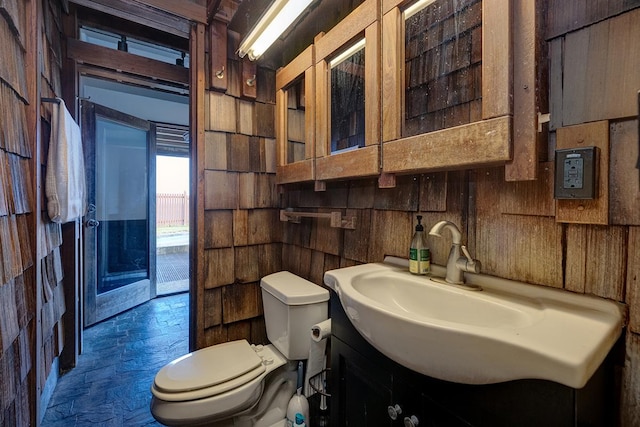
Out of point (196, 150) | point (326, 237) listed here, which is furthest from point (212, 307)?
point (196, 150)

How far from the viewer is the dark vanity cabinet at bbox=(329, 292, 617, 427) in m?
0.50

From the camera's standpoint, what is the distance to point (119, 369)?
6.66ft

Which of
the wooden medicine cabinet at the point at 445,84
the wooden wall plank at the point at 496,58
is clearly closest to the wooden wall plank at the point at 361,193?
the wooden medicine cabinet at the point at 445,84

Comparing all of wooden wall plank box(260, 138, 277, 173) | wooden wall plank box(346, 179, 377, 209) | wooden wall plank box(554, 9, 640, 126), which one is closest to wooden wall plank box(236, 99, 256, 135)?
wooden wall plank box(260, 138, 277, 173)

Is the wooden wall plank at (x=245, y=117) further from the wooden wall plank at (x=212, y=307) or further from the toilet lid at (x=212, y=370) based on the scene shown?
the toilet lid at (x=212, y=370)

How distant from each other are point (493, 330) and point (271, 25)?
1.45 metres

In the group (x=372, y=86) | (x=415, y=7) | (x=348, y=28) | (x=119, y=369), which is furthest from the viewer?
(x=119, y=369)

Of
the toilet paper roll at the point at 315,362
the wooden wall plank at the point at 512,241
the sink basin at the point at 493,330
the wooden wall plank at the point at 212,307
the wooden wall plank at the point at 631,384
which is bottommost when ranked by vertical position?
the toilet paper roll at the point at 315,362

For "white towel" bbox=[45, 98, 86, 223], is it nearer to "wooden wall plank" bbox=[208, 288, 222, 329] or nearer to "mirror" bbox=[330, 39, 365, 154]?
"wooden wall plank" bbox=[208, 288, 222, 329]

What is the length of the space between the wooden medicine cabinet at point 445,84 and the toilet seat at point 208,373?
3.43ft

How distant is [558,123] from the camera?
720mm

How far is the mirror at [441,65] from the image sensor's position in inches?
34.0

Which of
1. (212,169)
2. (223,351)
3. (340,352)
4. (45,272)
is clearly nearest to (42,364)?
(45,272)

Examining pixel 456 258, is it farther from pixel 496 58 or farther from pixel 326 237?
pixel 326 237
